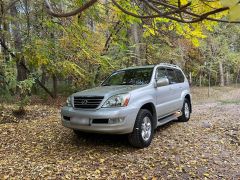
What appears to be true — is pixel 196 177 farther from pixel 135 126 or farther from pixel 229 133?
pixel 229 133

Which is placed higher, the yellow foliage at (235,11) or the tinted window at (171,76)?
the yellow foliage at (235,11)

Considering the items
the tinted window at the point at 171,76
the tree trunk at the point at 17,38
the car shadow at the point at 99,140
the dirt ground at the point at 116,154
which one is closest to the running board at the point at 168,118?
the dirt ground at the point at 116,154

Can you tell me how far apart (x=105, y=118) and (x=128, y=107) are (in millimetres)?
499

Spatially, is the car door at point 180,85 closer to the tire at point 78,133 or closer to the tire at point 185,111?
the tire at point 185,111

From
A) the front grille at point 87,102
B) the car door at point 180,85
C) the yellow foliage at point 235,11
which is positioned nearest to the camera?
the yellow foliage at point 235,11

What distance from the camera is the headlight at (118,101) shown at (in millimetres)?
5832

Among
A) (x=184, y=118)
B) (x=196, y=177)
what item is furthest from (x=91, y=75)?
(x=196, y=177)

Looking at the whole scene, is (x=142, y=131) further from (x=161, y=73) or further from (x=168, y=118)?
(x=161, y=73)

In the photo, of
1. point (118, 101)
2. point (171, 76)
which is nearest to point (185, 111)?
point (171, 76)

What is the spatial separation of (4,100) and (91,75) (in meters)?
4.01

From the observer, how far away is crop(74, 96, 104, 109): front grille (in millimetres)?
5964

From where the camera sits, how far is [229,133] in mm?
7766

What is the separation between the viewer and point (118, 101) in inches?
231

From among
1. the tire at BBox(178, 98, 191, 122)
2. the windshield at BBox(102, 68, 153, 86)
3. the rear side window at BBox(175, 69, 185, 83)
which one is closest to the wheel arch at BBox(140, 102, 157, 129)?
the windshield at BBox(102, 68, 153, 86)
